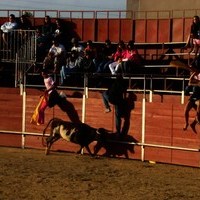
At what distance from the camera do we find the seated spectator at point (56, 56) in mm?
17609

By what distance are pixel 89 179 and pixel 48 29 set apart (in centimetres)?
853

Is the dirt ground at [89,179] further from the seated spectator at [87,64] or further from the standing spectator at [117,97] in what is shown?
the seated spectator at [87,64]

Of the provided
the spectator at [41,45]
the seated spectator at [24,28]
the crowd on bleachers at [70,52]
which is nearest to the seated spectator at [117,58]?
the crowd on bleachers at [70,52]

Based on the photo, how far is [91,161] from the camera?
45.5ft

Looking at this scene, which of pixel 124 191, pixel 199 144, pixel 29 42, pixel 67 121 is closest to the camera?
pixel 124 191

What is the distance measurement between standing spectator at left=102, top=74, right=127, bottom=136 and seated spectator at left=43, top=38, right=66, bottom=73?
3.24m

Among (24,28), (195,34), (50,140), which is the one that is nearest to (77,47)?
(24,28)

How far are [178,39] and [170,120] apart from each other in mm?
5467

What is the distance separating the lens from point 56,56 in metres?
17.6

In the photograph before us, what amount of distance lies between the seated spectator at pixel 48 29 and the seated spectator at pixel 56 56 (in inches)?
26.0

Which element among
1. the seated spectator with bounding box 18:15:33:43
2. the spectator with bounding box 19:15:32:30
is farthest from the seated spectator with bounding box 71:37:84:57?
the spectator with bounding box 19:15:32:30

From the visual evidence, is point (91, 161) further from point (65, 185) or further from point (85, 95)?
point (65, 185)

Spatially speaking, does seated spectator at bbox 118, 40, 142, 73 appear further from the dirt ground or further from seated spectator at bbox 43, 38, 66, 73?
the dirt ground

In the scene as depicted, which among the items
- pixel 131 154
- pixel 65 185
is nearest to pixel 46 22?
pixel 131 154
